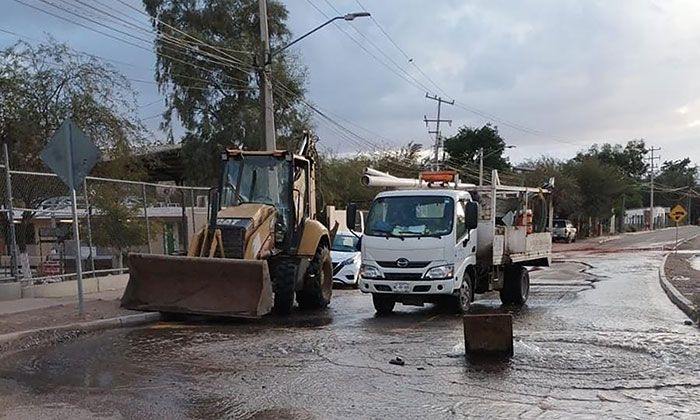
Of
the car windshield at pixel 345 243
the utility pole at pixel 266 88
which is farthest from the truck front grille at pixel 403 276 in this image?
the utility pole at pixel 266 88

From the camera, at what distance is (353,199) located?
46.8 m

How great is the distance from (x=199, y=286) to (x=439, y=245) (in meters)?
4.22

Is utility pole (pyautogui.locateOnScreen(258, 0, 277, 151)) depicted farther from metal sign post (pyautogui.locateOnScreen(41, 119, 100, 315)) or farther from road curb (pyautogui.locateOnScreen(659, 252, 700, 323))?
road curb (pyautogui.locateOnScreen(659, 252, 700, 323))


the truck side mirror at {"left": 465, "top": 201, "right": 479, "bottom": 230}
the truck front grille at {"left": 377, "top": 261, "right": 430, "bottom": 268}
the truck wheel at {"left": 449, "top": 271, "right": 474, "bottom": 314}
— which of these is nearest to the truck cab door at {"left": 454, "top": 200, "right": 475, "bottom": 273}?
the truck side mirror at {"left": 465, "top": 201, "right": 479, "bottom": 230}

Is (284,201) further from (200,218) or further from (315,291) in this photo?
(200,218)

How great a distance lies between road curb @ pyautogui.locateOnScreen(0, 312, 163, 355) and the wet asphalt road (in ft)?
1.36

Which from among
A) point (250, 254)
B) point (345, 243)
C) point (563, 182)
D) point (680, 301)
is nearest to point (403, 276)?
point (250, 254)

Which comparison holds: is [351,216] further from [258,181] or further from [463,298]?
[463,298]

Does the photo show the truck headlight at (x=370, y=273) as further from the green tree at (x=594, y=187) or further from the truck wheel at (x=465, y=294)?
the green tree at (x=594, y=187)

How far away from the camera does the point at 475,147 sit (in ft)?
267

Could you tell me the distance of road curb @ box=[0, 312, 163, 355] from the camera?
10534 millimetres

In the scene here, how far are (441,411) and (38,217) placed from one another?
12.6 meters

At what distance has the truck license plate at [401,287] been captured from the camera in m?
13.1

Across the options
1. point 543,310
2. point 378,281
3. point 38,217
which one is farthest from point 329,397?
point 38,217
